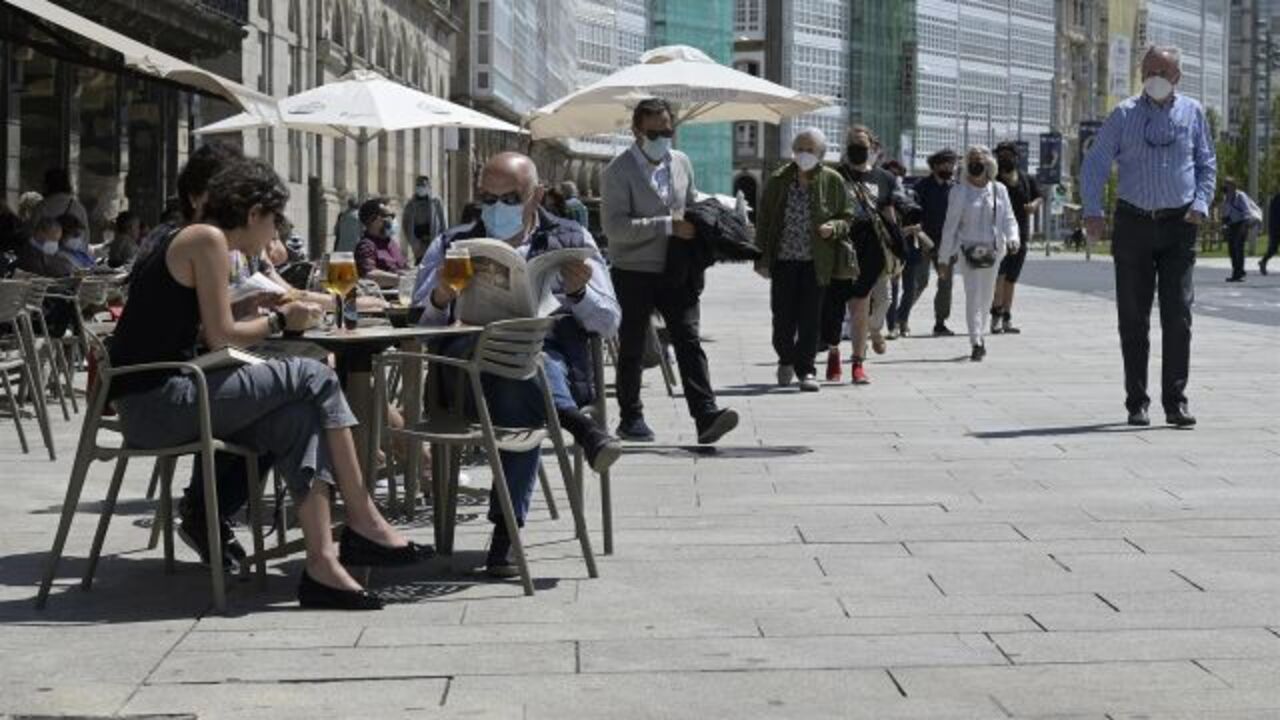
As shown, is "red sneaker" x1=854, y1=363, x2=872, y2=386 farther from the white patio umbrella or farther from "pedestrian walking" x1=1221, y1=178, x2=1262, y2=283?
"pedestrian walking" x1=1221, y1=178, x2=1262, y2=283

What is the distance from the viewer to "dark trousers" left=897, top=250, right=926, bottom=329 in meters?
25.2

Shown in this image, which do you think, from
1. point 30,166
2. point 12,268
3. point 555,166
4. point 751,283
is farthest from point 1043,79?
point 12,268

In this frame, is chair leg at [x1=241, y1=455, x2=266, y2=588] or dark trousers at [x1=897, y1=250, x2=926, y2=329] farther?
dark trousers at [x1=897, y1=250, x2=926, y2=329]

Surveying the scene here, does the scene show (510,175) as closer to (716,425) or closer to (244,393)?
(244,393)

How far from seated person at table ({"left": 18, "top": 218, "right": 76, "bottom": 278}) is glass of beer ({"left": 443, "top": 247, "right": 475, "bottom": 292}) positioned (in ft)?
30.3

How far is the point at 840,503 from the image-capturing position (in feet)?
33.5

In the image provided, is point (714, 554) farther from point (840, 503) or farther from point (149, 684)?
point (149, 684)

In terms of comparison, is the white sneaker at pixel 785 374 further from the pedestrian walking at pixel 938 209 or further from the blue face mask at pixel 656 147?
the pedestrian walking at pixel 938 209

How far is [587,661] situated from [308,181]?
44720mm

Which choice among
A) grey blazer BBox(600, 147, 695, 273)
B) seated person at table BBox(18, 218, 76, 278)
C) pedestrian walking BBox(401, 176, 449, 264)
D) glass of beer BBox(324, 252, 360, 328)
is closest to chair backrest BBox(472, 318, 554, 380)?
glass of beer BBox(324, 252, 360, 328)

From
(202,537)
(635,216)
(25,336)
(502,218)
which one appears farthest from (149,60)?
(202,537)

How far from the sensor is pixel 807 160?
1662 cm

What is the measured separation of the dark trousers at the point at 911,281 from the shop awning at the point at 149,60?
715 cm

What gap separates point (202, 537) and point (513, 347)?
3.73ft
